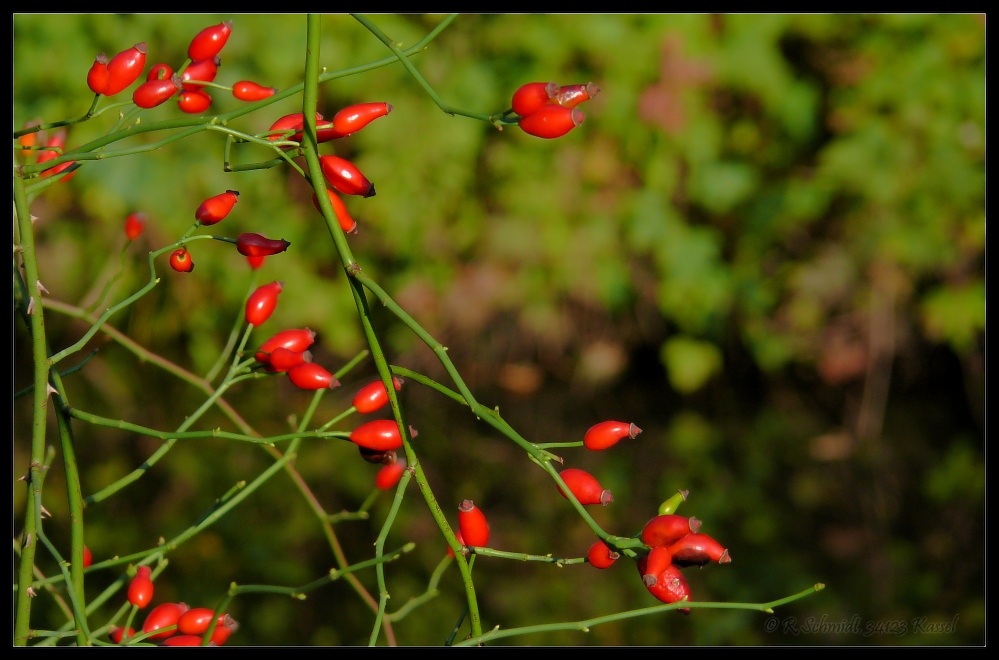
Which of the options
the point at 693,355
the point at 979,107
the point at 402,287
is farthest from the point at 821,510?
the point at 402,287

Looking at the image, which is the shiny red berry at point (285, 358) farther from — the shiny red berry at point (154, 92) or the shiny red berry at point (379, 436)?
the shiny red berry at point (154, 92)

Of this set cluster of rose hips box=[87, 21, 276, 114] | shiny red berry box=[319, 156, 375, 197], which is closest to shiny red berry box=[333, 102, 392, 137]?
shiny red berry box=[319, 156, 375, 197]

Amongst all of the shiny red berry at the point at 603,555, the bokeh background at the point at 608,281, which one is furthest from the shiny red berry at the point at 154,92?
the bokeh background at the point at 608,281

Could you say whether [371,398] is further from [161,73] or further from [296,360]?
[161,73]

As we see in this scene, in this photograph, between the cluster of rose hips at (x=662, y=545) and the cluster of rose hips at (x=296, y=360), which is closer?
the cluster of rose hips at (x=662, y=545)

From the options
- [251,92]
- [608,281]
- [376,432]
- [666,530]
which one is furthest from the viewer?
[608,281]

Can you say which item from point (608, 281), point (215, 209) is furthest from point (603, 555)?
point (608, 281)
